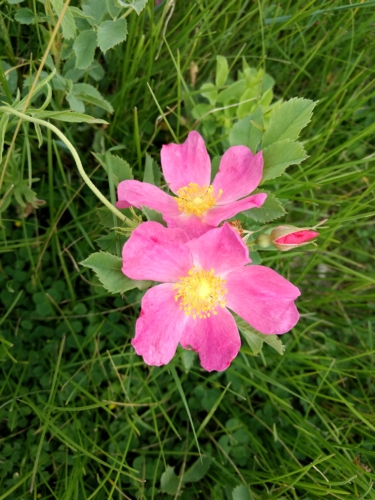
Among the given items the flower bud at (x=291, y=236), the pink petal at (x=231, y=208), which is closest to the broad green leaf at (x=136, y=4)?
the pink petal at (x=231, y=208)

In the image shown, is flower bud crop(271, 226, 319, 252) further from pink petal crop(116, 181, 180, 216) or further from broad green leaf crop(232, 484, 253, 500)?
broad green leaf crop(232, 484, 253, 500)

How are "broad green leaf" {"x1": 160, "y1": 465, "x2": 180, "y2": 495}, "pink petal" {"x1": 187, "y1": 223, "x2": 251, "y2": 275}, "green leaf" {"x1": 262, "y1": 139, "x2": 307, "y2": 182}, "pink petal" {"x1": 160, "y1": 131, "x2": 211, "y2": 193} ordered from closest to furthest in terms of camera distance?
1. "pink petal" {"x1": 187, "y1": 223, "x2": 251, "y2": 275}
2. "green leaf" {"x1": 262, "y1": 139, "x2": 307, "y2": 182}
3. "pink petal" {"x1": 160, "y1": 131, "x2": 211, "y2": 193}
4. "broad green leaf" {"x1": 160, "y1": 465, "x2": 180, "y2": 495}

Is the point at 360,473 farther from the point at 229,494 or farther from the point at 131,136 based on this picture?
the point at 131,136

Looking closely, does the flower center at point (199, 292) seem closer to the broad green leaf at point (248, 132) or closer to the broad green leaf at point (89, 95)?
the broad green leaf at point (248, 132)

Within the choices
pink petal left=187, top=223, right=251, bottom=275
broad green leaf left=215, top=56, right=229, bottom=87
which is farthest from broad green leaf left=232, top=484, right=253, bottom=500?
broad green leaf left=215, top=56, right=229, bottom=87

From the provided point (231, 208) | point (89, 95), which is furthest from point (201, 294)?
point (89, 95)

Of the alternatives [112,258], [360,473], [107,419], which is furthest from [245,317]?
[107,419]
